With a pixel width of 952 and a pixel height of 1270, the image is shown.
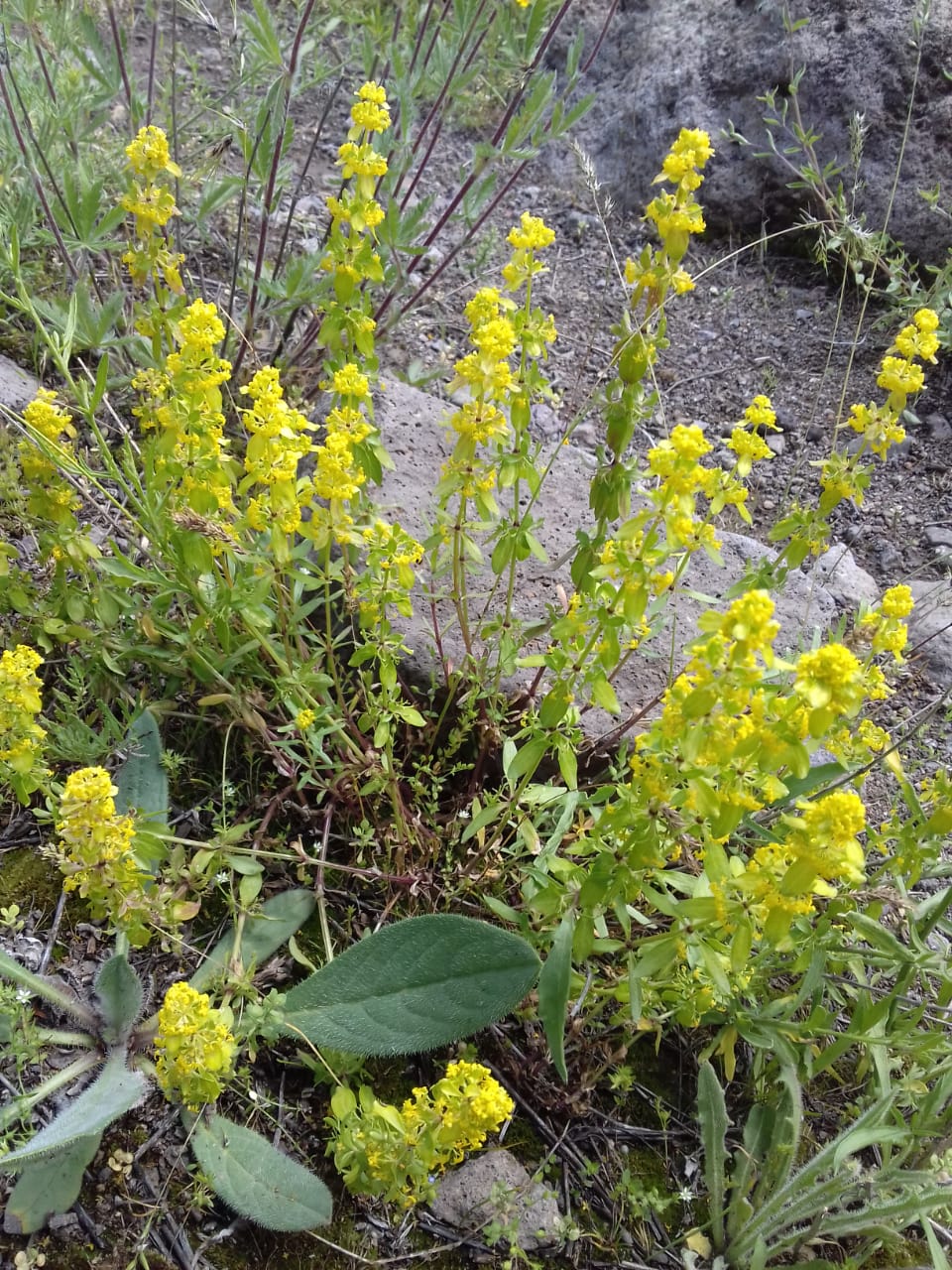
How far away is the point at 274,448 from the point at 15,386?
1.41 m

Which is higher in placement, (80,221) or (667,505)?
(667,505)

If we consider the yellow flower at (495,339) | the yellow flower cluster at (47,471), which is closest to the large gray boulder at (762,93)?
the yellow flower at (495,339)

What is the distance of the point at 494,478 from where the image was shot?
187 cm

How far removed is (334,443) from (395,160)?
170 centimetres

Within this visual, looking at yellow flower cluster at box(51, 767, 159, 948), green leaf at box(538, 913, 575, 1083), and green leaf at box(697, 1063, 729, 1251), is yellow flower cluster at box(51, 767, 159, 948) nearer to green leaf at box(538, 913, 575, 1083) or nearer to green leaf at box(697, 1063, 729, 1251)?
green leaf at box(538, 913, 575, 1083)

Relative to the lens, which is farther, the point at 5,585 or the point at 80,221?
the point at 80,221

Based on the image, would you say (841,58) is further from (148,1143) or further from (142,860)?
(148,1143)

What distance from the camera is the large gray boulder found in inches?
141

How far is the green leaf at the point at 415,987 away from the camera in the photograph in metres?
1.61

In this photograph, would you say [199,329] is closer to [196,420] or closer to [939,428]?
[196,420]

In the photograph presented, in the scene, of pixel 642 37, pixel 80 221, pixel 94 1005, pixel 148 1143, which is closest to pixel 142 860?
pixel 94 1005

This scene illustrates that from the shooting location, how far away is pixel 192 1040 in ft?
4.38

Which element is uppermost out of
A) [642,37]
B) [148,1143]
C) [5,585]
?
[642,37]

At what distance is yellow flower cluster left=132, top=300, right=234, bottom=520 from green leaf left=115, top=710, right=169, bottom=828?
515mm
